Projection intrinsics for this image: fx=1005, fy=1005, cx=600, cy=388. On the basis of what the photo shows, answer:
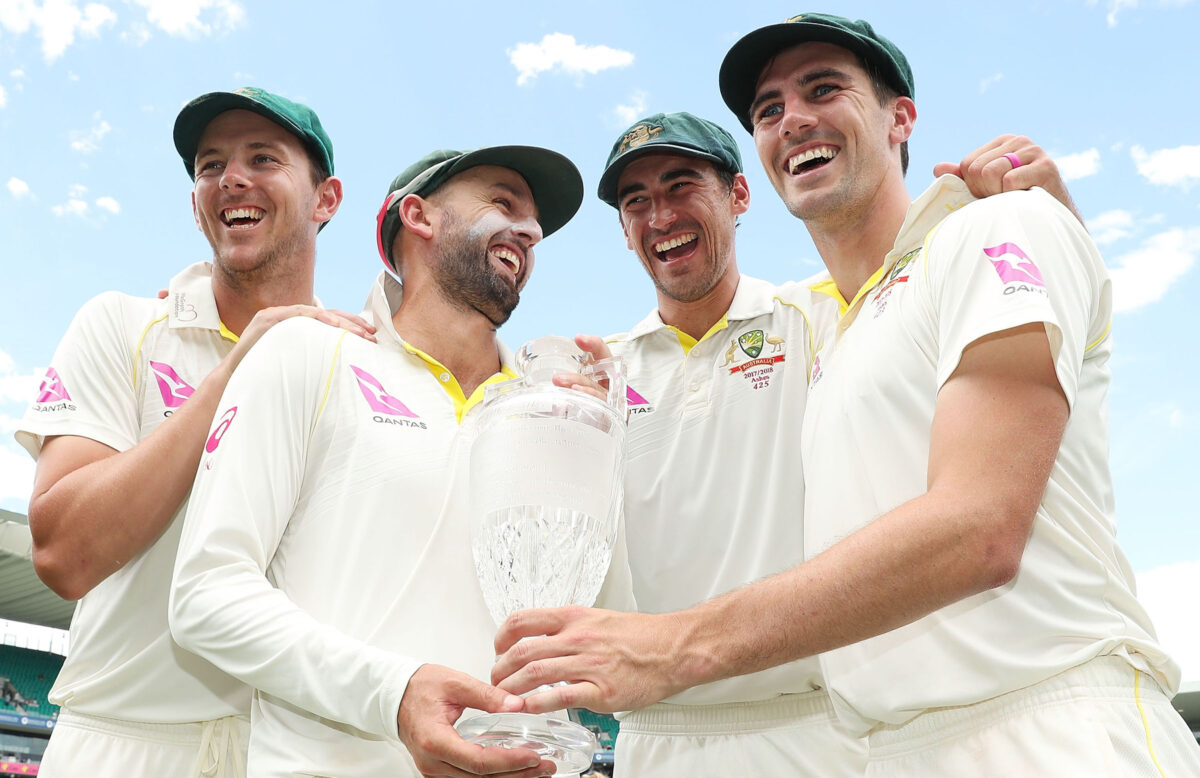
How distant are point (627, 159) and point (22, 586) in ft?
75.5

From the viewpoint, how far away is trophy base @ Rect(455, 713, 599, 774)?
195 cm

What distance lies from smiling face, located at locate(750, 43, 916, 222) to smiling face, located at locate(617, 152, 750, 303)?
42 centimetres

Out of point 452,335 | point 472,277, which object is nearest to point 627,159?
point 472,277

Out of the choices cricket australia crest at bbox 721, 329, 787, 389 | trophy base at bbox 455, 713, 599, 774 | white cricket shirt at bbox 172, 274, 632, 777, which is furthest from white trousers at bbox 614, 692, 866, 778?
trophy base at bbox 455, 713, 599, 774

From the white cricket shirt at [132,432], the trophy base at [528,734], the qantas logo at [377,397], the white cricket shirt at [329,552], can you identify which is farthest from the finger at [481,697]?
the white cricket shirt at [132,432]

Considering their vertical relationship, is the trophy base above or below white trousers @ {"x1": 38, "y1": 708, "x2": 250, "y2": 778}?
above

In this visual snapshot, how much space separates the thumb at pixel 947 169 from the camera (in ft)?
9.30

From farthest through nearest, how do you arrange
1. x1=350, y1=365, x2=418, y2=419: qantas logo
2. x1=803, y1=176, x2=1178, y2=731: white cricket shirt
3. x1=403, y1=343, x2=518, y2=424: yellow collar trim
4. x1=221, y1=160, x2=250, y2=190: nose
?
1. x1=221, y1=160, x2=250, y2=190: nose
2. x1=403, y1=343, x2=518, y2=424: yellow collar trim
3. x1=350, y1=365, x2=418, y2=419: qantas logo
4. x1=803, y1=176, x2=1178, y2=731: white cricket shirt

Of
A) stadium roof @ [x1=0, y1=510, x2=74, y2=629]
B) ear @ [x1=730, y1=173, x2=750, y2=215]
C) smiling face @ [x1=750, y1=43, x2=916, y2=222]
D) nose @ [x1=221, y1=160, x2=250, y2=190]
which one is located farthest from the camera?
stadium roof @ [x1=0, y1=510, x2=74, y2=629]

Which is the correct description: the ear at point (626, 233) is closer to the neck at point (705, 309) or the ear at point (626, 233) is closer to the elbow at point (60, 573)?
the neck at point (705, 309)

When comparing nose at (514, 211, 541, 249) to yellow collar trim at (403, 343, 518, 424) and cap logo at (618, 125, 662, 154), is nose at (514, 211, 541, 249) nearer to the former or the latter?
yellow collar trim at (403, 343, 518, 424)

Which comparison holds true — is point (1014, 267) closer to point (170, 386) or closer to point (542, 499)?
point (542, 499)

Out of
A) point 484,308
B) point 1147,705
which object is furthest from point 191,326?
point 1147,705

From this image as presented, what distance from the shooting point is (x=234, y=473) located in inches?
96.3
